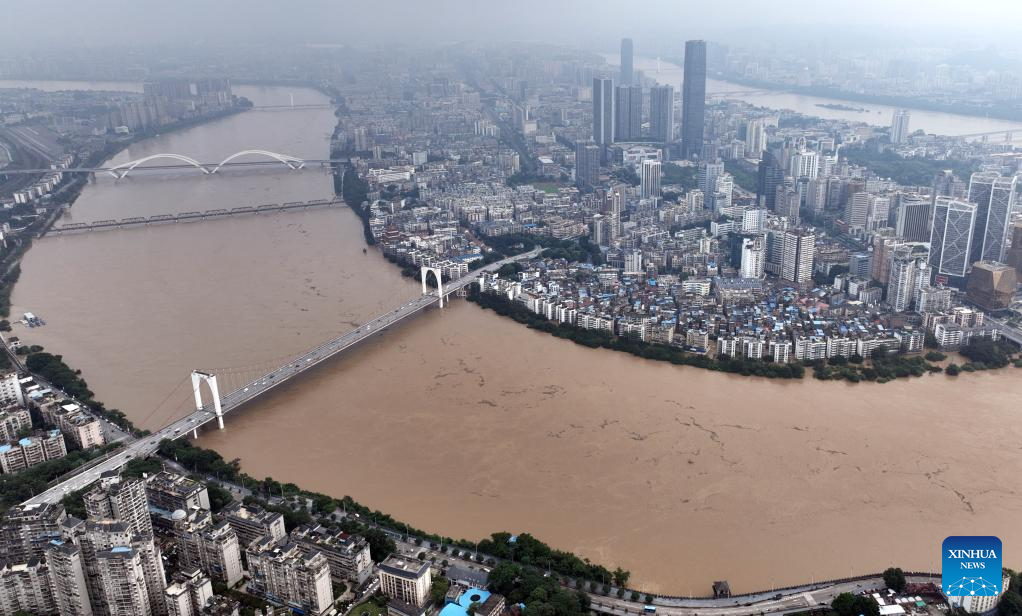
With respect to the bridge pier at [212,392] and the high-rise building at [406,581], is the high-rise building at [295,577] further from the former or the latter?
the bridge pier at [212,392]

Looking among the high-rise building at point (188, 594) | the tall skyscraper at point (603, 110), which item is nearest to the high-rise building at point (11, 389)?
the high-rise building at point (188, 594)

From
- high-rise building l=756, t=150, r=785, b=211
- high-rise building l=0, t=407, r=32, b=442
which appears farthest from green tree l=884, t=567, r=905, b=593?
high-rise building l=756, t=150, r=785, b=211

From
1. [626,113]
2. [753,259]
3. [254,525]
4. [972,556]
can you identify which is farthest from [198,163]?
[972,556]

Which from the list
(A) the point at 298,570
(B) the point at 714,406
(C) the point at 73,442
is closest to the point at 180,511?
(A) the point at 298,570

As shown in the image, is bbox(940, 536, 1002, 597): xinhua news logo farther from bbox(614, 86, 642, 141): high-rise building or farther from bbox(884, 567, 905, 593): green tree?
bbox(614, 86, 642, 141): high-rise building

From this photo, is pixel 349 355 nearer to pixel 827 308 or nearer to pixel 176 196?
pixel 827 308

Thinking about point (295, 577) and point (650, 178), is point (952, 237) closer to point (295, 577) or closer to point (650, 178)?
point (650, 178)
